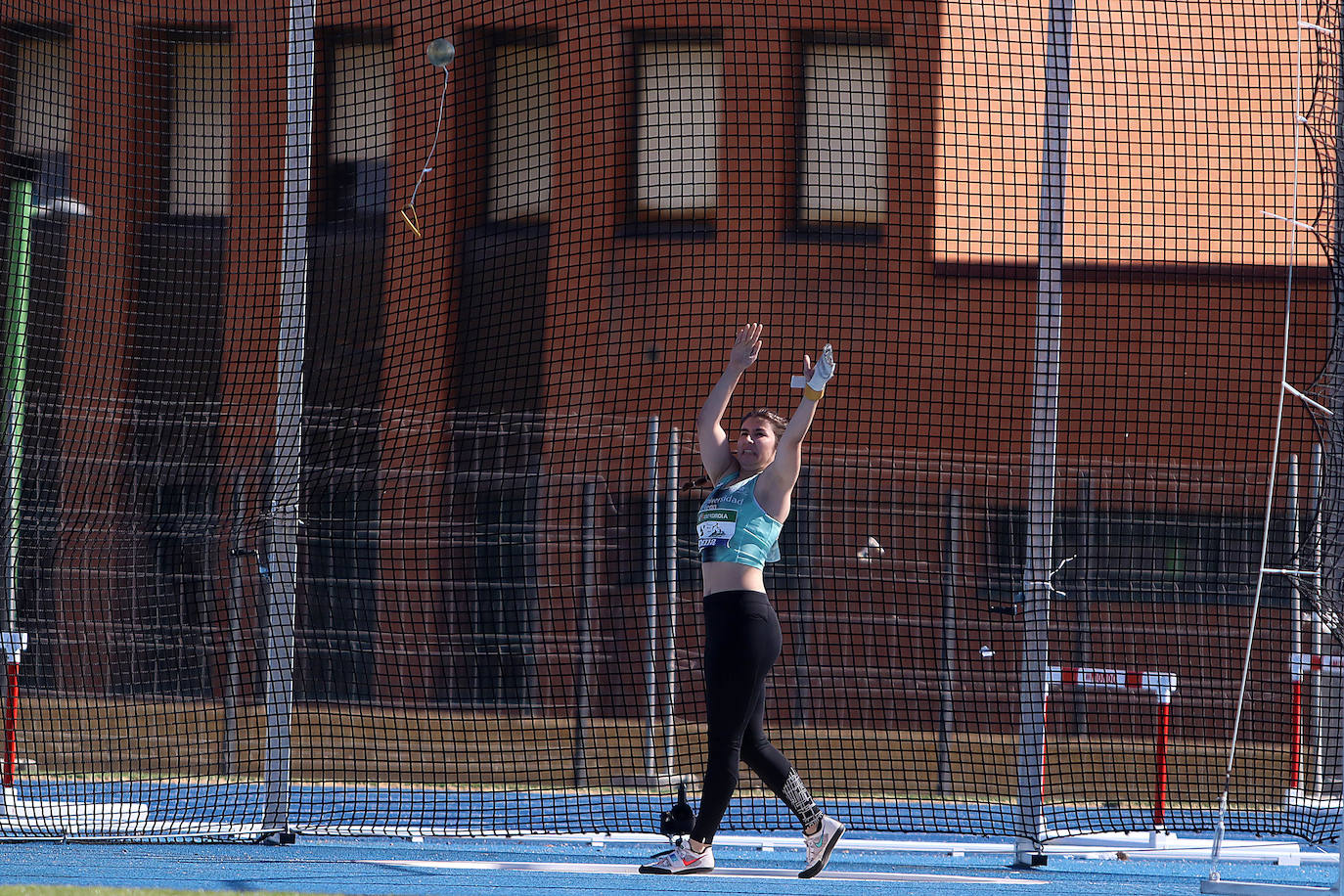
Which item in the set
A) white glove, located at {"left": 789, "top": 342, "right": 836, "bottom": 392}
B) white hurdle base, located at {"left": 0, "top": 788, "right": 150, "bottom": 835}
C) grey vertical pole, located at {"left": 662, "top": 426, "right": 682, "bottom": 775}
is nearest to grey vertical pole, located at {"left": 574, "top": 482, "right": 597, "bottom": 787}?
grey vertical pole, located at {"left": 662, "top": 426, "right": 682, "bottom": 775}

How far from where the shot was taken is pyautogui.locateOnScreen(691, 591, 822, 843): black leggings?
4.71m

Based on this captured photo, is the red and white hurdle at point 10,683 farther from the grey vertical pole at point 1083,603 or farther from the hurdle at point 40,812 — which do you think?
the grey vertical pole at point 1083,603

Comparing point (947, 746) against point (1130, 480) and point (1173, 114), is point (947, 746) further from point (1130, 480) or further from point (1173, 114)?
point (1173, 114)

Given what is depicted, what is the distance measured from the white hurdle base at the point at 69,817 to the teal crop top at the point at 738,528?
3.19 metres

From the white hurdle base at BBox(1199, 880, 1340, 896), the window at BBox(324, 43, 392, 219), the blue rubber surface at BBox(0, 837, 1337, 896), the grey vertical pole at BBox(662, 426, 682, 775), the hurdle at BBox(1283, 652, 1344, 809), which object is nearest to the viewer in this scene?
the white hurdle base at BBox(1199, 880, 1340, 896)

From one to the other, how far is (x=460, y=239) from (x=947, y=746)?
7.74 metres

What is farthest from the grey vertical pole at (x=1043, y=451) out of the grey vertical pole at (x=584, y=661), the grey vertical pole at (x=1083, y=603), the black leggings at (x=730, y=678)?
the grey vertical pole at (x=584, y=661)

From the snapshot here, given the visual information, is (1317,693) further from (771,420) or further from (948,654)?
(771,420)

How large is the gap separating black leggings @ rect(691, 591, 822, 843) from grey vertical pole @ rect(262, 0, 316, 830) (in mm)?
2412

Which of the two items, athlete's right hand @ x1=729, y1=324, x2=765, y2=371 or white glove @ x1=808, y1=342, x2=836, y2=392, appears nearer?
white glove @ x1=808, y1=342, x2=836, y2=392

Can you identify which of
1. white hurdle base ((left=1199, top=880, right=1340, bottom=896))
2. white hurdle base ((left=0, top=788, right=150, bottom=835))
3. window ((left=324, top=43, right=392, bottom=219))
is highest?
window ((left=324, top=43, right=392, bottom=219))

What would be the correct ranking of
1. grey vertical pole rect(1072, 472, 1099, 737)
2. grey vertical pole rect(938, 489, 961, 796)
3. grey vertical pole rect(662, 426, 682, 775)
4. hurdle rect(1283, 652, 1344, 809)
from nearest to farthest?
hurdle rect(1283, 652, 1344, 809), grey vertical pole rect(662, 426, 682, 775), grey vertical pole rect(938, 489, 961, 796), grey vertical pole rect(1072, 472, 1099, 737)

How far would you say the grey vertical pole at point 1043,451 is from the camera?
6.22 metres

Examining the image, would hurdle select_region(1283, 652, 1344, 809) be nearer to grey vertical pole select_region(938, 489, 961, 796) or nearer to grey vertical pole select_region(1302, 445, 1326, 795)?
grey vertical pole select_region(1302, 445, 1326, 795)
